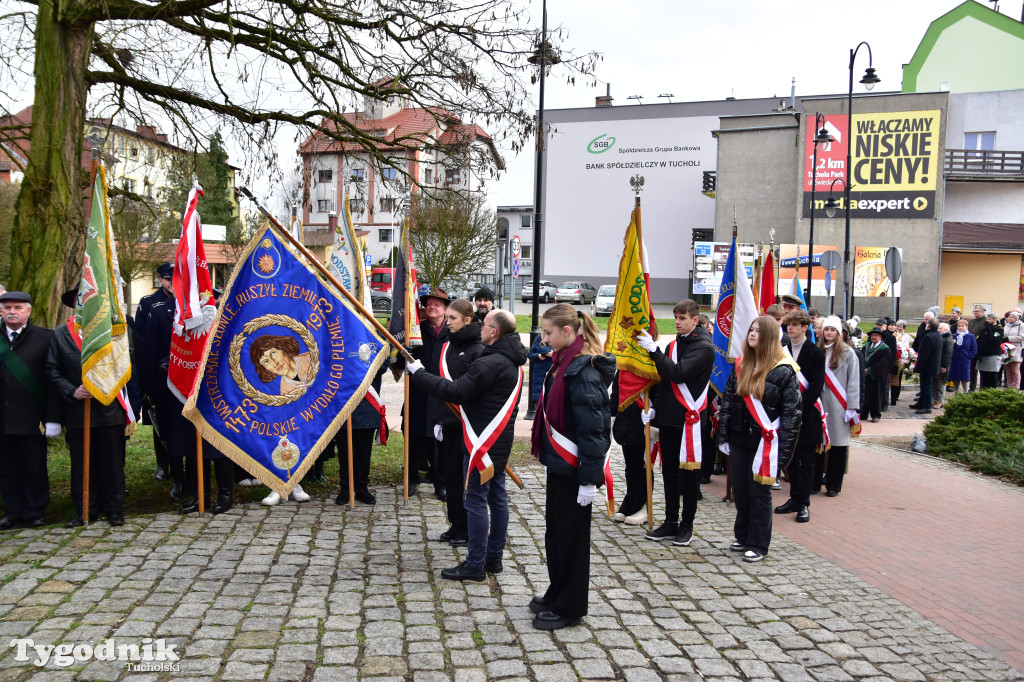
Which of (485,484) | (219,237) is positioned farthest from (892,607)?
(219,237)

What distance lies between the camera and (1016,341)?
16.3m

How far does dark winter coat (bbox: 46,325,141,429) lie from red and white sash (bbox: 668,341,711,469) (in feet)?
15.1

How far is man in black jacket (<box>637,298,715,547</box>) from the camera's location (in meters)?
6.53

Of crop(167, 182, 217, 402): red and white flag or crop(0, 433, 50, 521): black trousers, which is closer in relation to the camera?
crop(0, 433, 50, 521): black trousers

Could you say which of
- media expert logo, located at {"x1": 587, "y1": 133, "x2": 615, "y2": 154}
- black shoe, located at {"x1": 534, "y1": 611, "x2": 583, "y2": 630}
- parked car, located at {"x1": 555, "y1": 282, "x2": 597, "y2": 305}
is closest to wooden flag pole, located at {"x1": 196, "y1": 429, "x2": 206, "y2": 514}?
black shoe, located at {"x1": 534, "y1": 611, "x2": 583, "y2": 630}

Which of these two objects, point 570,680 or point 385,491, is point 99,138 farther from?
point 570,680

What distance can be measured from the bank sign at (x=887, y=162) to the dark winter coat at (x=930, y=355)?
86.1ft

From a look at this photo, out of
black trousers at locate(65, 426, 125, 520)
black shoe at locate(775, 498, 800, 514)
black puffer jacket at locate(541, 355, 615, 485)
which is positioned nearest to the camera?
black puffer jacket at locate(541, 355, 615, 485)

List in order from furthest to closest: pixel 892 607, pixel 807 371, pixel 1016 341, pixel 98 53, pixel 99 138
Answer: pixel 1016 341, pixel 99 138, pixel 98 53, pixel 807 371, pixel 892 607

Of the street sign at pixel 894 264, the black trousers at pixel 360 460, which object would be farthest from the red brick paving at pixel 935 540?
the street sign at pixel 894 264

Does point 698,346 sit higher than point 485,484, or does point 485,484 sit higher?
point 698,346

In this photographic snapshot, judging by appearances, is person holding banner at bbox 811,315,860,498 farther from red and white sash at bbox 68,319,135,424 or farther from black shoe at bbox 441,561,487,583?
red and white sash at bbox 68,319,135,424

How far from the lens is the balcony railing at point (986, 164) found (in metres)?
40.1

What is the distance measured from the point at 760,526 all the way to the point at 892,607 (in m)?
1.12
